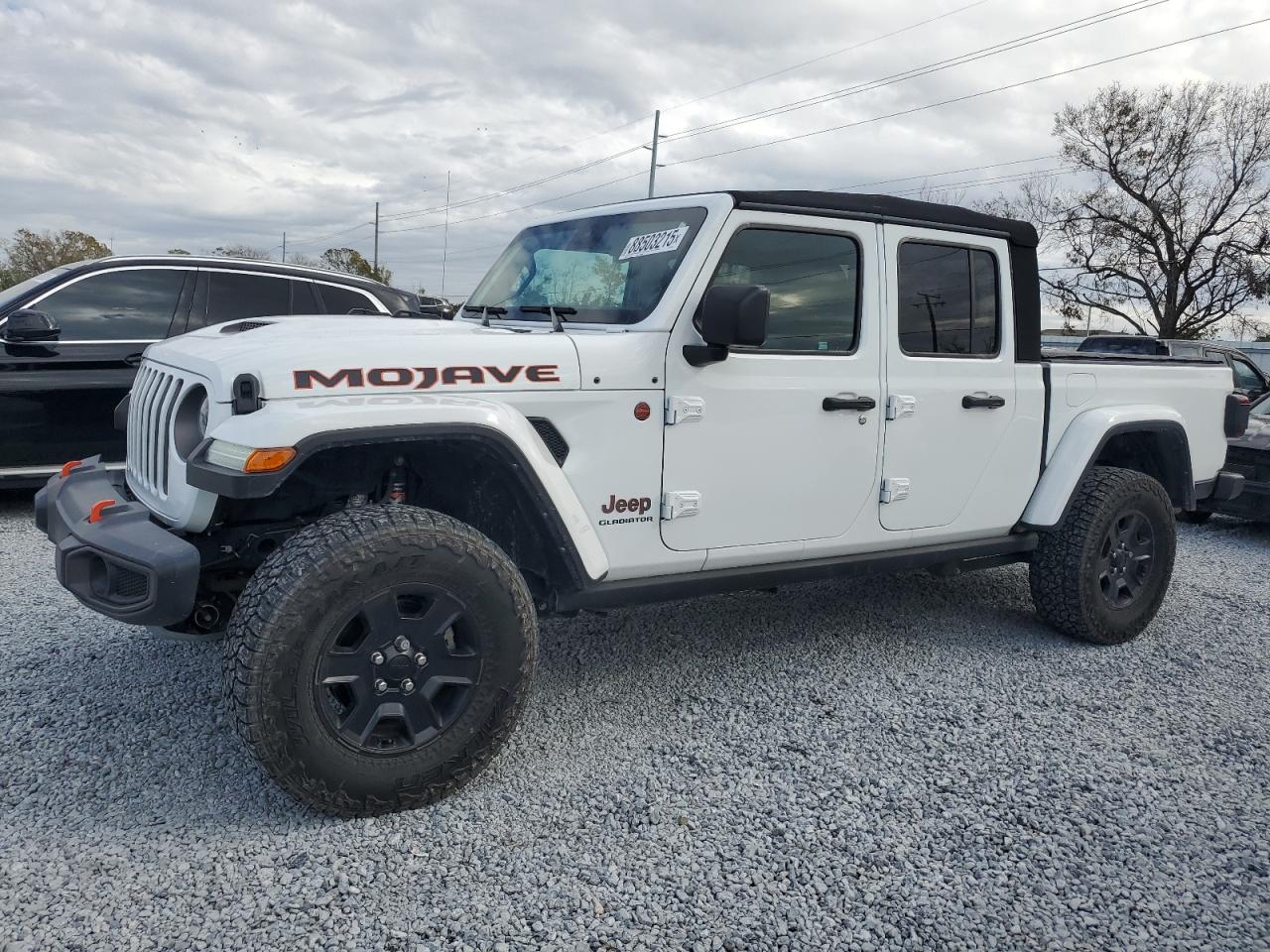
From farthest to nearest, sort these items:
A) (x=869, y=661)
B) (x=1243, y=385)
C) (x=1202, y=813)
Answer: (x=1243, y=385) < (x=869, y=661) < (x=1202, y=813)

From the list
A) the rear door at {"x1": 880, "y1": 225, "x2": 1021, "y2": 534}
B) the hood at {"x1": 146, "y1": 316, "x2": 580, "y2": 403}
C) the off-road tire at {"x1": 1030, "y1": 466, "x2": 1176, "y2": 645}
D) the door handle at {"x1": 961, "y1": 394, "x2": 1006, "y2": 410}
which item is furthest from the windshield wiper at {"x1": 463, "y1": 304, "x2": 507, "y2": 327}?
the off-road tire at {"x1": 1030, "y1": 466, "x2": 1176, "y2": 645}

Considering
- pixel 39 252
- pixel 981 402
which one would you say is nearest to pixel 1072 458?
pixel 981 402

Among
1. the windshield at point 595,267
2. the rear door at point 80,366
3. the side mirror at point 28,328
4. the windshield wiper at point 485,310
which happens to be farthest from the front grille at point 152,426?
the side mirror at point 28,328

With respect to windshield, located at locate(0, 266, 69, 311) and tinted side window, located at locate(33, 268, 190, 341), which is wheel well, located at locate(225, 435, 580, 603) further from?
windshield, located at locate(0, 266, 69, 311)

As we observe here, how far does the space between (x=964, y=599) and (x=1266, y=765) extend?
1961mm

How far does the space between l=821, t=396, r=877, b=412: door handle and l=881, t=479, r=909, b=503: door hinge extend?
12.5 inches

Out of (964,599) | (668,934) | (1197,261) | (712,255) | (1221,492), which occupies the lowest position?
(668,934)

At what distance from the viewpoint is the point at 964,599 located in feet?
17.0

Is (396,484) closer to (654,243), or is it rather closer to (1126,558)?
(654,243)

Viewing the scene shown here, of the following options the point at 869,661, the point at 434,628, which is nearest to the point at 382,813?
the point at 434,628

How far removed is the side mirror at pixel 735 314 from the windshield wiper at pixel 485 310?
39.5 inches

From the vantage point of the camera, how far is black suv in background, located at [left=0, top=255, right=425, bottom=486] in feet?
20.0

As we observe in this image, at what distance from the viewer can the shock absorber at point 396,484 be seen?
3043 mm

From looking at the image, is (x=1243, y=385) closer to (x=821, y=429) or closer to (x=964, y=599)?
(x=964, y=599)
